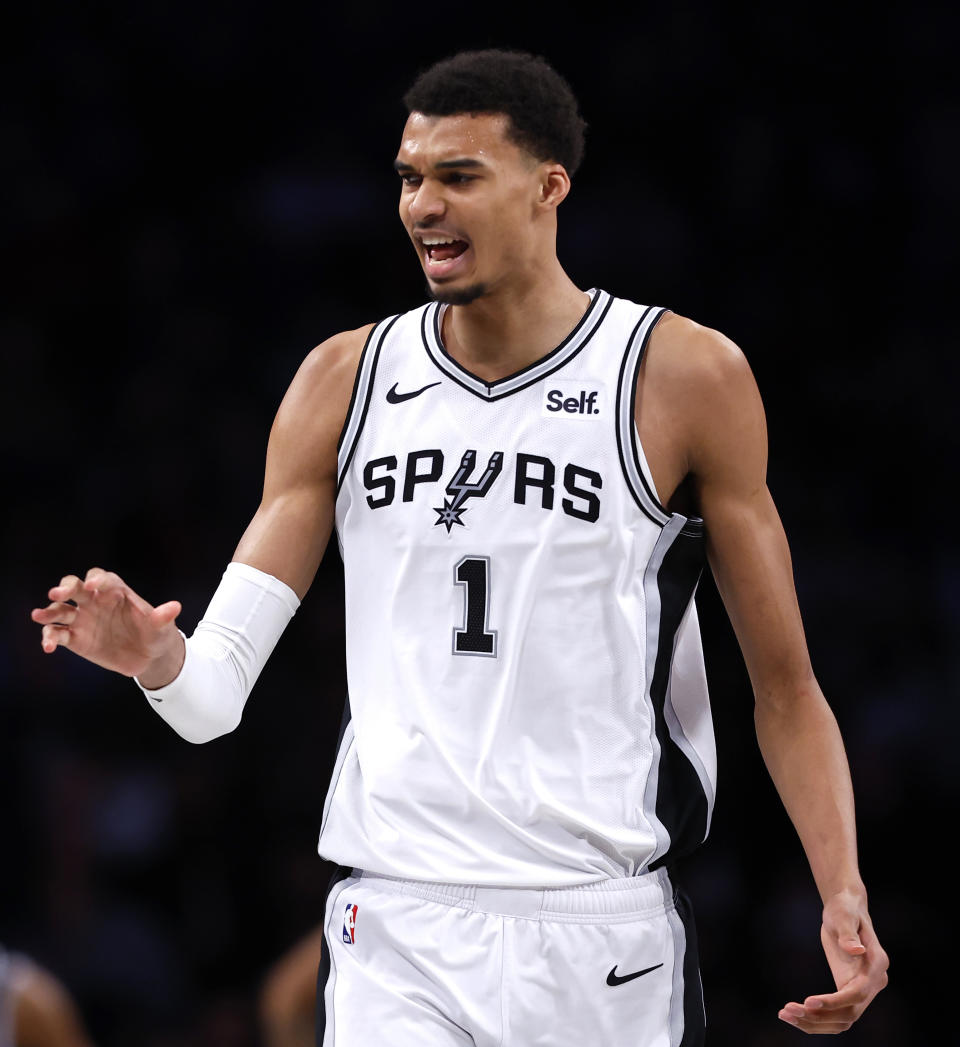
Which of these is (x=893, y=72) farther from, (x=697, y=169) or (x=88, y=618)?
(x=88, y=618)

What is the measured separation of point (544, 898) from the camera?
3055 millimetres

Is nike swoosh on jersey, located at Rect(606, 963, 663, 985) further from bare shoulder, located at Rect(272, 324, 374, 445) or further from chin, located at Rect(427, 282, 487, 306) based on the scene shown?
chin, located at Rect(427, 282, 487, 306)

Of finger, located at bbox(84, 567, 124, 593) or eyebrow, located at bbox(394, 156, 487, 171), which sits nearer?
finger, located at bbox(84, 567, 124, 593)

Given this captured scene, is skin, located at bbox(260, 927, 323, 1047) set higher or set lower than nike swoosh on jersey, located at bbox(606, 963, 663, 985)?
lower

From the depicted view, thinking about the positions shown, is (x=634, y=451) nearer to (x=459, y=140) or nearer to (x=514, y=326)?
(x=514, y=326)

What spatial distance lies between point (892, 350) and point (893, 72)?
1.38 metres

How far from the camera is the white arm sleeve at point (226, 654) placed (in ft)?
10.1

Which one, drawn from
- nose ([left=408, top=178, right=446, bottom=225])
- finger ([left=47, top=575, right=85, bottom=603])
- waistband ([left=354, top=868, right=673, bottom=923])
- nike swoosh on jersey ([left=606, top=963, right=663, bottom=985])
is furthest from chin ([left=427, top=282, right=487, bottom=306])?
nike swoosh on jersey ([left=606, top=963, right=663, bottom=985])

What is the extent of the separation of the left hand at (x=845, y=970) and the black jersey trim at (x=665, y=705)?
1.03 feet

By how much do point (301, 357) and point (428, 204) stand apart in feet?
13.6

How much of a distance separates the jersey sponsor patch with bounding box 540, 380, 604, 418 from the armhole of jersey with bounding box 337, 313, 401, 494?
361 mm

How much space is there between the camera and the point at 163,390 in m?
7.05

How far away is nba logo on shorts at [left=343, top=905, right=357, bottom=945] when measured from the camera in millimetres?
3125

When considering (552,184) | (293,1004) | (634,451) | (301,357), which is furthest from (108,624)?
(301,357)
